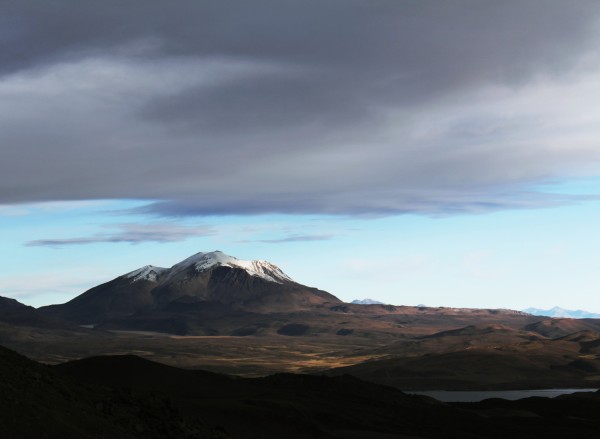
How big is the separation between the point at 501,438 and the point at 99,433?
5734 centimetres

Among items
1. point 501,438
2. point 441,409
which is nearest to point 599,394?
point 441,409

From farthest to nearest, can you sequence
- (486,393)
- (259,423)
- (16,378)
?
(486,393) < (259,423) < (16,378)

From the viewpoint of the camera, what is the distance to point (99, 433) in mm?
49406

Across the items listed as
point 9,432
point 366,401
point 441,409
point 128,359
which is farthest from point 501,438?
point 9,432

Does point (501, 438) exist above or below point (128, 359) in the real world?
below

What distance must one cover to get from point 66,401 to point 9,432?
11.6 m

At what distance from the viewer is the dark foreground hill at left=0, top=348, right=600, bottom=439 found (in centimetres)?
5050

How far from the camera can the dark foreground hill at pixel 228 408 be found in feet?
166

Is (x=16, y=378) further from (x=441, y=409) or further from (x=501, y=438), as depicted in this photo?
A: (x=441, y=409)

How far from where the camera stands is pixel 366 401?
370 ft

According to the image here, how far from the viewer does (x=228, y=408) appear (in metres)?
84.8

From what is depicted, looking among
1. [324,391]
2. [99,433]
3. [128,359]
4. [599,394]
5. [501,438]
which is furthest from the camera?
[599,394]

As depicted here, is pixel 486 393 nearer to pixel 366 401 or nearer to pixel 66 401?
pixel 366 401

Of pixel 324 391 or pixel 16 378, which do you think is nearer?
pixel 16 378
